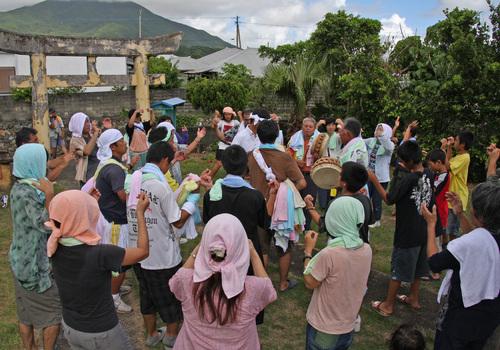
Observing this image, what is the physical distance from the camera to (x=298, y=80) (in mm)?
14008

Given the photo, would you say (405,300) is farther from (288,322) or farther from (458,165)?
(458,165)

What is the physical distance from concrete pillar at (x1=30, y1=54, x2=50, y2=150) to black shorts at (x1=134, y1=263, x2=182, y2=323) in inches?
288

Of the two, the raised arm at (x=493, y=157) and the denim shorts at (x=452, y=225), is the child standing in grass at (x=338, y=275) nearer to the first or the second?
the raised arm at (x=493, y=157)

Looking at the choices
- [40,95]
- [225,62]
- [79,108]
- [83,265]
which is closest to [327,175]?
[83,265]

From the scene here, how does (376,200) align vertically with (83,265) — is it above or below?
below

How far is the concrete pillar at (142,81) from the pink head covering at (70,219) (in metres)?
9.05

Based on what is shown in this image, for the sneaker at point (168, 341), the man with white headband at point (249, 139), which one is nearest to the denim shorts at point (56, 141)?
the man with white headband at point (249, 139)

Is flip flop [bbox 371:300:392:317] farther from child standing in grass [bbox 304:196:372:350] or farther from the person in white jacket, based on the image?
the person in white jacket

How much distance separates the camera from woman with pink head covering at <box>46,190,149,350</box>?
2.53 metres

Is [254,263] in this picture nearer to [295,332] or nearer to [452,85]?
[295,332]

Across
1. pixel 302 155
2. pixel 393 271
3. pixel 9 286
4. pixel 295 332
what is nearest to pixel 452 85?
pixel 302 155

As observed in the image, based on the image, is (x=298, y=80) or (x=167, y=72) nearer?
(x=298, y=80)

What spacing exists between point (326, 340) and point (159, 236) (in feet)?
4.96

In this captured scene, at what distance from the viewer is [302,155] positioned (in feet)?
21.4
